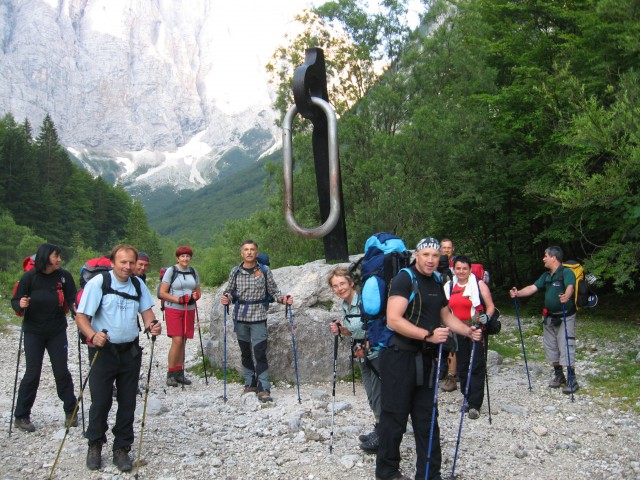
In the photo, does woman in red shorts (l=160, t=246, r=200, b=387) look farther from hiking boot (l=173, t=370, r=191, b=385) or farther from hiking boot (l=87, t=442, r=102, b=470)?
hiking boot (l=87, t=442, r=102, b=470)

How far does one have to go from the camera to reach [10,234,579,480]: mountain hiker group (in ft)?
15.6

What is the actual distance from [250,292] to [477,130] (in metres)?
11.9

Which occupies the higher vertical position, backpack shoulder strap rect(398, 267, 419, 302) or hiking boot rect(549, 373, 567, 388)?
backpack shoulder strap rect(398, 267, 419, 302)

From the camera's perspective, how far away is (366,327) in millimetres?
5277

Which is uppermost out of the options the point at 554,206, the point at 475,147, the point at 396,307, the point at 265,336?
the point at 475,147

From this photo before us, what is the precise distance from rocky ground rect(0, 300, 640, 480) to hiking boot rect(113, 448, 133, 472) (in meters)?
0.10

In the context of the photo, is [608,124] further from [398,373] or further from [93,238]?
[93,238]

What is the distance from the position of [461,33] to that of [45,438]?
19135 millimetres

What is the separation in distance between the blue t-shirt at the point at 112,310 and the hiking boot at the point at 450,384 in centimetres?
507

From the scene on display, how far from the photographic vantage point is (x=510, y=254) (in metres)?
21.0

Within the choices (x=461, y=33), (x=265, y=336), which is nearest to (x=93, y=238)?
(x=461, y=33)

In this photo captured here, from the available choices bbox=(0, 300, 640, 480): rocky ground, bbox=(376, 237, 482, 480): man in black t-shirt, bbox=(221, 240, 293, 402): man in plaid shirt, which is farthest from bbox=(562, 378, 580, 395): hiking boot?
bbox=(221, 240, 293, 402): man in plaid shirt

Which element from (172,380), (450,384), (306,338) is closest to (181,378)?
(172,380)

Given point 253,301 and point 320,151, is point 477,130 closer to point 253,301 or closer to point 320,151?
point 320,151
